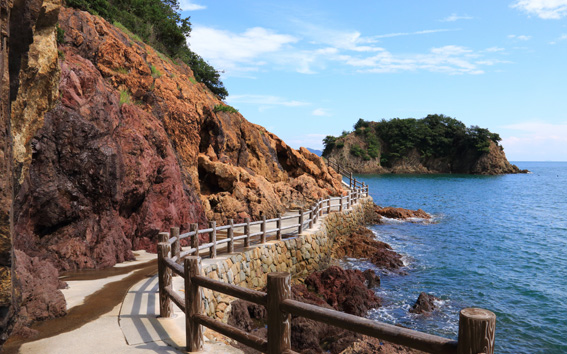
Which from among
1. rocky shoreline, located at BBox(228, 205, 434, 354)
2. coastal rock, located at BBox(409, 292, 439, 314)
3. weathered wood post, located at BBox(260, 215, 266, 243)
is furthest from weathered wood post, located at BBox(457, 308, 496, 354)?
coastal rock, located at BBox(409, 292, 439, 314)

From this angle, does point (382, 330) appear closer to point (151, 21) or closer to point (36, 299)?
point (36, 299)

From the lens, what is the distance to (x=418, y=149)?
127 metres

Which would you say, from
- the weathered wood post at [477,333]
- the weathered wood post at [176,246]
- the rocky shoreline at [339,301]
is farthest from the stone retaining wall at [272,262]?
the weathered wood post at [477,333]

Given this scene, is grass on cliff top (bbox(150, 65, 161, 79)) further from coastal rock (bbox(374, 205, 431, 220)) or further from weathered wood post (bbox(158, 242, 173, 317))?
coastal rock (bbox(374, 205, 431, 220))

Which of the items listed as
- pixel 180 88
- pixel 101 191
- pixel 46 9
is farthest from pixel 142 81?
pixel 46 9

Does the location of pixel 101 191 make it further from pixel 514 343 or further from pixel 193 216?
pixel 514 343

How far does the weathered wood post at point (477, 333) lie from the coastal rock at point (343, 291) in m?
10.7

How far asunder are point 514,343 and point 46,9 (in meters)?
15.1

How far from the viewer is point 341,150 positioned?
423 ft

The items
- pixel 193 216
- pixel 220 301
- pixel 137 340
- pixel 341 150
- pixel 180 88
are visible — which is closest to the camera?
pixel 137 340

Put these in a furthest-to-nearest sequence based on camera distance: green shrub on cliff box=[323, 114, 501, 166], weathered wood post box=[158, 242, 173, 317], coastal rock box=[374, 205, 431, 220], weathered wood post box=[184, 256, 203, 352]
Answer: green shrub on cliff box=[323, 114, 501, 166] < coastal rock box=[374, 205, 431, 220] < weathered wood post box=[158, 242, 173, 317] < weathered wood post box=[184, 256, 203, 352]

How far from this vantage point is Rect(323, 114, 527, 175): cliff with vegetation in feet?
385

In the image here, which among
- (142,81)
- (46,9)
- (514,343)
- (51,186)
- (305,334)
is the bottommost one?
(514,343)

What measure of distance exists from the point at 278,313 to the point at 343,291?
35.0 feet
